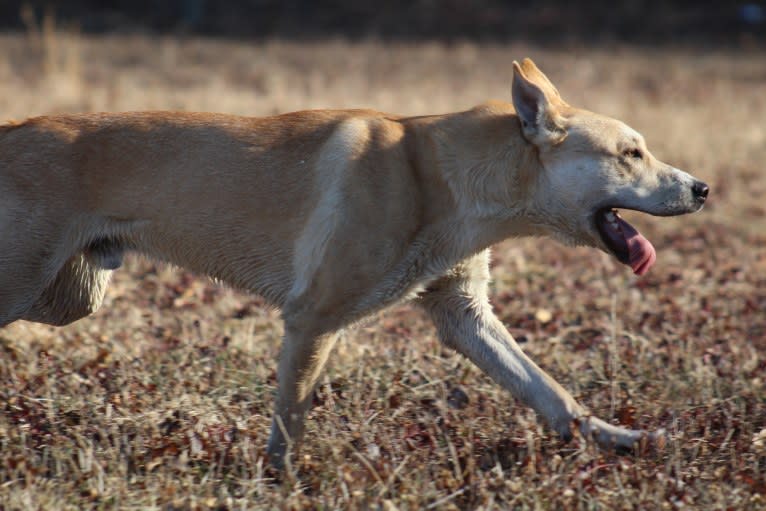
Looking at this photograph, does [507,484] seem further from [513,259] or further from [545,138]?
[513,259]

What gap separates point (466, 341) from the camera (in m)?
5.18

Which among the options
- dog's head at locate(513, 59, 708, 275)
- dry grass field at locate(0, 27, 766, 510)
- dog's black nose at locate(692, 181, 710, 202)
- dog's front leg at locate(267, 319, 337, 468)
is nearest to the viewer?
dry grass field at locate(0, 27, 766, 510)

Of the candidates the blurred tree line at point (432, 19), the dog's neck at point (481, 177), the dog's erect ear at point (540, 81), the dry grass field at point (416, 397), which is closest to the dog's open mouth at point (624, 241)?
the dog's neck at point (481, 177)

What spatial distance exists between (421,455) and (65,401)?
1755 millimetres

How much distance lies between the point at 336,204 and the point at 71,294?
1.57 meters

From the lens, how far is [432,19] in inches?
1010

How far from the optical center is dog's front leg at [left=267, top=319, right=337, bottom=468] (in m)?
4.72

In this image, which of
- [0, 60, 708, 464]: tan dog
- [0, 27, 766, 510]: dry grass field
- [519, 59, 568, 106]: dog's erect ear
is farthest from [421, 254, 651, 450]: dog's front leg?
[519, 59, 568, 106]: dog's erect ear

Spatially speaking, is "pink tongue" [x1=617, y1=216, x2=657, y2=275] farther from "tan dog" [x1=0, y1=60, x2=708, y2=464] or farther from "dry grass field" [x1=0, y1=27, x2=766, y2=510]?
"dry grass field" [x1=0, y1=27, x2=766, y2=510]

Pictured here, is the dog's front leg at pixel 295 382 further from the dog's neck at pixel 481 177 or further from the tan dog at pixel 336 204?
the dog's neck at pixel 481 177

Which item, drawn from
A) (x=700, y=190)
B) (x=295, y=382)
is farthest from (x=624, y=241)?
(x=295, y=382)

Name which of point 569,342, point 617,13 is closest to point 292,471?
point 569,342

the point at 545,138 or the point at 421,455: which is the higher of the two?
the point at 545,138

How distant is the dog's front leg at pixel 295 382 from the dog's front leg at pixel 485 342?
2.28 feet
